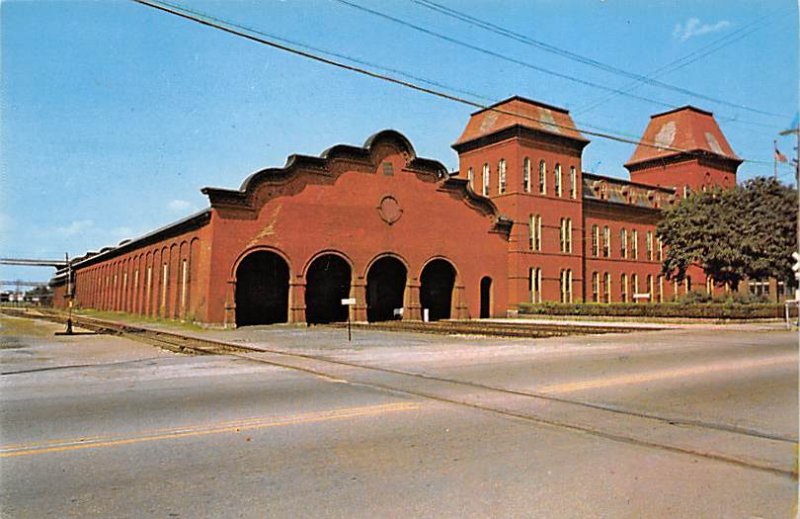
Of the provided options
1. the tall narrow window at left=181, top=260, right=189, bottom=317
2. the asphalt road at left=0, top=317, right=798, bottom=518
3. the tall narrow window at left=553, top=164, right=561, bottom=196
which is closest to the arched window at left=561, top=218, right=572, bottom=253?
the tall narrow window at left=553, top=164, right=561, bottom=196

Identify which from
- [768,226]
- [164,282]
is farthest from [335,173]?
[768,226]

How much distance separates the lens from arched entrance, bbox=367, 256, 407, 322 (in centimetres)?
4322

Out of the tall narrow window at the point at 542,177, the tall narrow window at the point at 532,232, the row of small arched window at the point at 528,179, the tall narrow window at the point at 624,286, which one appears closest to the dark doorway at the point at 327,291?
the row of small arched window at the point at 528,179

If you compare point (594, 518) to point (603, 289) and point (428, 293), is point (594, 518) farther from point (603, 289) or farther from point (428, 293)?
point (603, 289)

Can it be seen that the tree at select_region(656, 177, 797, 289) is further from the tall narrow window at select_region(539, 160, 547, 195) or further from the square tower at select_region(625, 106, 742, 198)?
the square tower at select_region(625, 106, 742, 198)

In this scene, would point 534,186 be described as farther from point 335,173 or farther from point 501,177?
point 335,173

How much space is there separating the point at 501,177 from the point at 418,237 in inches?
464

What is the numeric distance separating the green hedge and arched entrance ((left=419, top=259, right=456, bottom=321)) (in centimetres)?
664

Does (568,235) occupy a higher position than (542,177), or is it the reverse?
(542,177)

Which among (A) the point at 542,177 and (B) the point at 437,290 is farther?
(A) the point at 542,177

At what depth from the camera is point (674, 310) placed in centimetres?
3728

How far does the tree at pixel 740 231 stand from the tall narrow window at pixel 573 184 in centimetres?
857

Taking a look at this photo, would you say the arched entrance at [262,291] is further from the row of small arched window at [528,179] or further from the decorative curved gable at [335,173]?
the row of small arched window at [528,179]

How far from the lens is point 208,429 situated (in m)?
7.42
